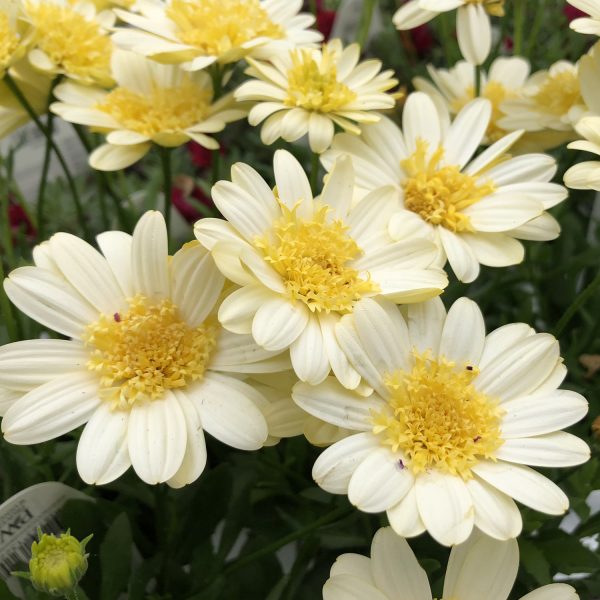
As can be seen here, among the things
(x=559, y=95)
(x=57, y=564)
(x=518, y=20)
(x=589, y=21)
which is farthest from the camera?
(x=518, y=20)

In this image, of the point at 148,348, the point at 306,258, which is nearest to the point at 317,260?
the point at 306,258

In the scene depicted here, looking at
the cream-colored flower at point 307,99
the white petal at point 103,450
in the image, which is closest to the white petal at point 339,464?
the white petal at point 103,450

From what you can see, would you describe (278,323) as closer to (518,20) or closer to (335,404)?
(335,404)

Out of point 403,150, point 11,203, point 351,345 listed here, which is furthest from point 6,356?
point 11,203

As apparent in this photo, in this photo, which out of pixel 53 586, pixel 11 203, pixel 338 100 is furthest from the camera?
pixel 11 203

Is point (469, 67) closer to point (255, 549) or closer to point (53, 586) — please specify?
point (255, 549)

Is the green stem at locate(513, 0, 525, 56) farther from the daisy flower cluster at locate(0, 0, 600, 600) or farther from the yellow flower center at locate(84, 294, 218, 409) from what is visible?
the yellow flower center at locate(84, 294, 218, 409)

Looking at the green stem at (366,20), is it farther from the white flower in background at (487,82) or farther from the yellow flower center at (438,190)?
the yellow flower center at (438,190)
